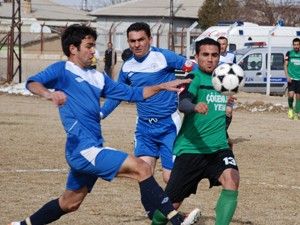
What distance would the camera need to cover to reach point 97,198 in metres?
10.8

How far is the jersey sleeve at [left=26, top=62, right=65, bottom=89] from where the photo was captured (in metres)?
7.51

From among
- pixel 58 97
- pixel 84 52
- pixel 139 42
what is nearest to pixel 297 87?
pixel 139 42

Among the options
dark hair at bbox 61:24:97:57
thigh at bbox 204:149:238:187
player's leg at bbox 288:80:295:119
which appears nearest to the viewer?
dark hair at bbox 61:24:97:57

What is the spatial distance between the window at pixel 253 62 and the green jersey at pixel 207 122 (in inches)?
875

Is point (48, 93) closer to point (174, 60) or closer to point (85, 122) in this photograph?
point (85, 122)

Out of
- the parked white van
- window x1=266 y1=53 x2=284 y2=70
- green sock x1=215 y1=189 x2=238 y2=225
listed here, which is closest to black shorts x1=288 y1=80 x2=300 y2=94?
the parked white van

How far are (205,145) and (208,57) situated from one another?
811mm

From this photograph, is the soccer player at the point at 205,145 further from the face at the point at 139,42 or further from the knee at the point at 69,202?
the face at the point at 139,42

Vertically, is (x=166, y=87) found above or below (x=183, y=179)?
above

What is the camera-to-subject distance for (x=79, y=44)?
7.66m

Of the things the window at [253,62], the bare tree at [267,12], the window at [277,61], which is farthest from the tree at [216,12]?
the window at [253,62]

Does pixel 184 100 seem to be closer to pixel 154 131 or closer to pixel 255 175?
pixel 154 131

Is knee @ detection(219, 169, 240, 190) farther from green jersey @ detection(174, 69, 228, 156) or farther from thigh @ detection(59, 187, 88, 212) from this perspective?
thigh @ detection(59, 187, 88, 212)

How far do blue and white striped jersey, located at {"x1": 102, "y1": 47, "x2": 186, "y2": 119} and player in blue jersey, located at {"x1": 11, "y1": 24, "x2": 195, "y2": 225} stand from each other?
1.80m
